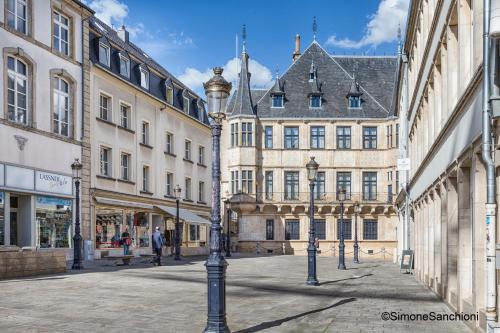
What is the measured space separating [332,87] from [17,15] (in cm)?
3531

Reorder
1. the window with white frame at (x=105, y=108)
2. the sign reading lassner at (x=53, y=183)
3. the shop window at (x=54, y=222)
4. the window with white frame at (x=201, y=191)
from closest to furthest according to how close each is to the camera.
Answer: the sign reading lassner at (x=53, y=183) → the shop window at (x=54, y=222) → the window with white frame at (x=105, y=108) → the window with white frame at (x=201, y=191)

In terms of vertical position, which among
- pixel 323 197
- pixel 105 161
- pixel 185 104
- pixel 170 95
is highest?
pixel 170 95

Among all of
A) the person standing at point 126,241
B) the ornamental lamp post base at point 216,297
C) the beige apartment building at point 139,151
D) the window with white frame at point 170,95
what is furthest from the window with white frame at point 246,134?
the ornamental lamp post base at point 216,297

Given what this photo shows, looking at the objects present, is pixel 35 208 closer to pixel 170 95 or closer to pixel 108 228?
pixel 108 228

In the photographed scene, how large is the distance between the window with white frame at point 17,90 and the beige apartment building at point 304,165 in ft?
91.1

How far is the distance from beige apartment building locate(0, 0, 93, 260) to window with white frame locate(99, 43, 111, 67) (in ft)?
6.58

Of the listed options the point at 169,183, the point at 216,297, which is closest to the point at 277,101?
the point at 169,183

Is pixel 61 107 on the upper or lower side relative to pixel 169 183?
upper

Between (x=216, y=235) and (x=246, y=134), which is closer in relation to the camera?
(x=216, y=235)

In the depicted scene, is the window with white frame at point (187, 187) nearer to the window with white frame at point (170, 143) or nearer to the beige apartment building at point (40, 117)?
the window with white frame at point (170, 143)

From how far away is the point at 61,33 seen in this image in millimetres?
29125

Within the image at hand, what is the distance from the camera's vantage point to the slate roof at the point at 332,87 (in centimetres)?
5456

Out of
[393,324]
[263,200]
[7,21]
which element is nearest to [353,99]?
[263,200]

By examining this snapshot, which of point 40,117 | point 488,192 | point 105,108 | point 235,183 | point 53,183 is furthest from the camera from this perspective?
point 235,183
